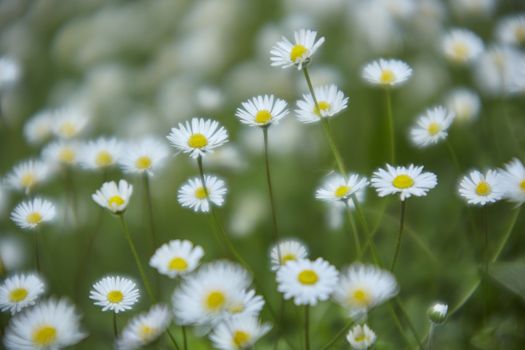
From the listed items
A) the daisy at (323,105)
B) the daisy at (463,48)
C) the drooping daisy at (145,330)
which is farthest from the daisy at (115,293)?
the daisy at (463,48)

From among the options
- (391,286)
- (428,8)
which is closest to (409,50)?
(428,8)

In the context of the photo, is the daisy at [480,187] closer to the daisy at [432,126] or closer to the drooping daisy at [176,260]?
the daisy at [432,126]

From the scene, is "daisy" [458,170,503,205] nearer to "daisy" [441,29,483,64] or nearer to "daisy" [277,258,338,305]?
"daisy" [277,258,338,305]

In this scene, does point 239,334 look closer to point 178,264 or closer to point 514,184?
point 178,264

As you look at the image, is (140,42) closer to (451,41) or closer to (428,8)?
(428,8)

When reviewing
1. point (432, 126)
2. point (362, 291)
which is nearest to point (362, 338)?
point (362, 291)
